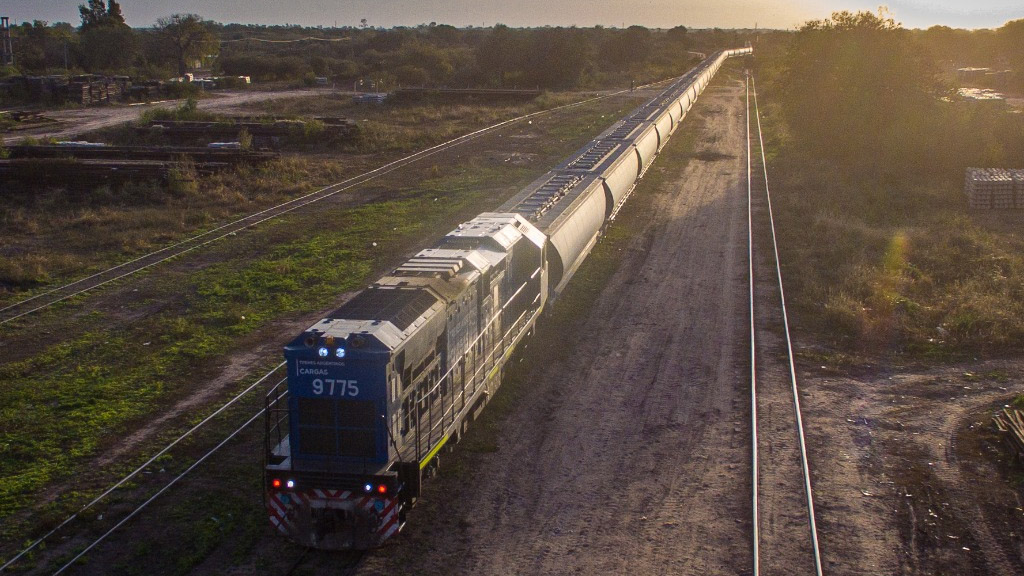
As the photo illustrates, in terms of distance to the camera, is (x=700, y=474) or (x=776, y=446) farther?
(x=776, y=446)

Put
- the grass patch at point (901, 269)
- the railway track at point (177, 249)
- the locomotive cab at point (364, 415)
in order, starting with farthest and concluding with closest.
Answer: the railway track at point (177, 249) → the grass patch at point (901, 269) → the locomotive cab at point (364, 415)

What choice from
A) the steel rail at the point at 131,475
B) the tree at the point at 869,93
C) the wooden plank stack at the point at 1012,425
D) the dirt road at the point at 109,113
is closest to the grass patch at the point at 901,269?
the wooden plank stack at the point at 1012,425

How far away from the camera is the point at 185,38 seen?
382 feet

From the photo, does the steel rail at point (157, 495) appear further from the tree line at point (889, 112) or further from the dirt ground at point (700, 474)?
the tree line at point (889, 112)

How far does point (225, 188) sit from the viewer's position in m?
37.8

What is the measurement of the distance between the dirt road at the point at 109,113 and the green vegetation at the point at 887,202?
46.2m

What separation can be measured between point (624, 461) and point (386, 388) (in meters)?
5.06

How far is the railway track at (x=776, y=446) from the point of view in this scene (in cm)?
1126

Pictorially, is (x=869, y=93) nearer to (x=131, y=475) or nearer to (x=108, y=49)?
(x=131, y=475)

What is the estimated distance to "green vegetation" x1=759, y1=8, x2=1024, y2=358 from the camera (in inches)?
826

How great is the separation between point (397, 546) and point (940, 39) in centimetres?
15820

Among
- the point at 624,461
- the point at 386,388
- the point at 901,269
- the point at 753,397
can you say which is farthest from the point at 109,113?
the point at 386,388

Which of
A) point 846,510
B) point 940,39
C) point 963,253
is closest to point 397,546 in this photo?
point 846,510

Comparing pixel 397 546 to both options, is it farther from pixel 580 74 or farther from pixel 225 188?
pixel 580 74
